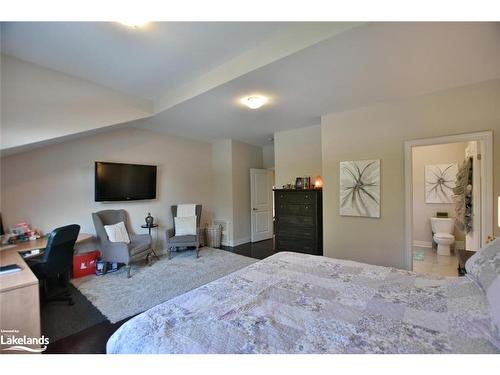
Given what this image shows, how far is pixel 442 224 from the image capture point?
4570 mm

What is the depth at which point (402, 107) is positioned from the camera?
299 cm

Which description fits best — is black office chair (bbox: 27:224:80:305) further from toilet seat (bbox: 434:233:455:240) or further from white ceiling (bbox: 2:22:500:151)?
toilet seat (bbox: 434:233:455:240)

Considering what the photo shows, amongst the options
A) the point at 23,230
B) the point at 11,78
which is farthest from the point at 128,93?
the point at 23,230

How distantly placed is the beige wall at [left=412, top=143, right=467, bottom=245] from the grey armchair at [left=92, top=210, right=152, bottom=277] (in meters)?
5.73

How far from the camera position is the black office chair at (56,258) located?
2445mm

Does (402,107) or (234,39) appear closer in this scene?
(234,39)

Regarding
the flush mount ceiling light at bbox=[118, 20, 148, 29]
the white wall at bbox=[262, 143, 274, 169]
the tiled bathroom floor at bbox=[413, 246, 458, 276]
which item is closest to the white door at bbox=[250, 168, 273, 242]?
the white wall at bbox=[262, 143, 274, 169]

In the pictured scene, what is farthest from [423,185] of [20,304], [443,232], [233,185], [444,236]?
[20,304]

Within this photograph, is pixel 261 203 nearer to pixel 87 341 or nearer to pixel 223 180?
pixel 223 180

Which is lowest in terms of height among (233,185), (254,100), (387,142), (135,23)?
(233,185)

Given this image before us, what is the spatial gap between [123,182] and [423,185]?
6276 mm

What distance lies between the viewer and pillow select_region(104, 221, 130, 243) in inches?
139

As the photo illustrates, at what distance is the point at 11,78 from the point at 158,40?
168 cm
